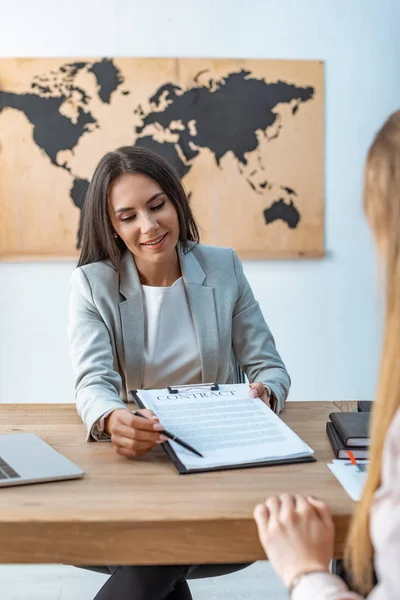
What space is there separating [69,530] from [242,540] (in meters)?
0.25

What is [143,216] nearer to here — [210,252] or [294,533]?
[210,252]

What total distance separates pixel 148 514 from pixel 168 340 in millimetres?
871

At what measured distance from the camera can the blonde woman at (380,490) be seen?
682 mm

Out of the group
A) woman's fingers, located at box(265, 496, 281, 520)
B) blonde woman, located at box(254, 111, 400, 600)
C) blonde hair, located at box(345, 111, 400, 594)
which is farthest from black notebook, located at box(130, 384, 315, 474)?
blonde hair, located at box(345, 111, 400, 594)

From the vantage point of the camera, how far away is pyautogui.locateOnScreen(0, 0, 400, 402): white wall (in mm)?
3324

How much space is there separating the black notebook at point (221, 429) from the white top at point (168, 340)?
1.05ft

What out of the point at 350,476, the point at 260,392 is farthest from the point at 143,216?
the point at 350,476

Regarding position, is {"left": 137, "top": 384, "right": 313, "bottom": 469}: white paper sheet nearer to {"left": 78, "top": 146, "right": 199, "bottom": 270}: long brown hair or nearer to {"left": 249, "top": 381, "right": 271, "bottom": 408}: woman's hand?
{"left": 249, "top": 381, "right": 271, "bottom": 408}: woman's hand

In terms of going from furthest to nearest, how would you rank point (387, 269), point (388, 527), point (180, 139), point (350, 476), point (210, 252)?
1. point (180, 139)
2. point (210, 252)
3. point (350, 476)
4. point (387, 269)
5. point (388, 527)

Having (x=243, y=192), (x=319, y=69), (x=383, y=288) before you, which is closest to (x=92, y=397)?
(x=383, y=288)

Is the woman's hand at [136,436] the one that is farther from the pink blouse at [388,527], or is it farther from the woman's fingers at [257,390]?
the pink blouse at [388,527]

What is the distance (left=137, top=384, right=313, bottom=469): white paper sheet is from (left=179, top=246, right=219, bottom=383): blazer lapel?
1.07 feet

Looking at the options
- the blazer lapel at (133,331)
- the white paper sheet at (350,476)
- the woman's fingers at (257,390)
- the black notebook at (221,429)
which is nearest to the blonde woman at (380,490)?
the white paper sheet at (350,476)

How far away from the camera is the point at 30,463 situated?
1196mm
